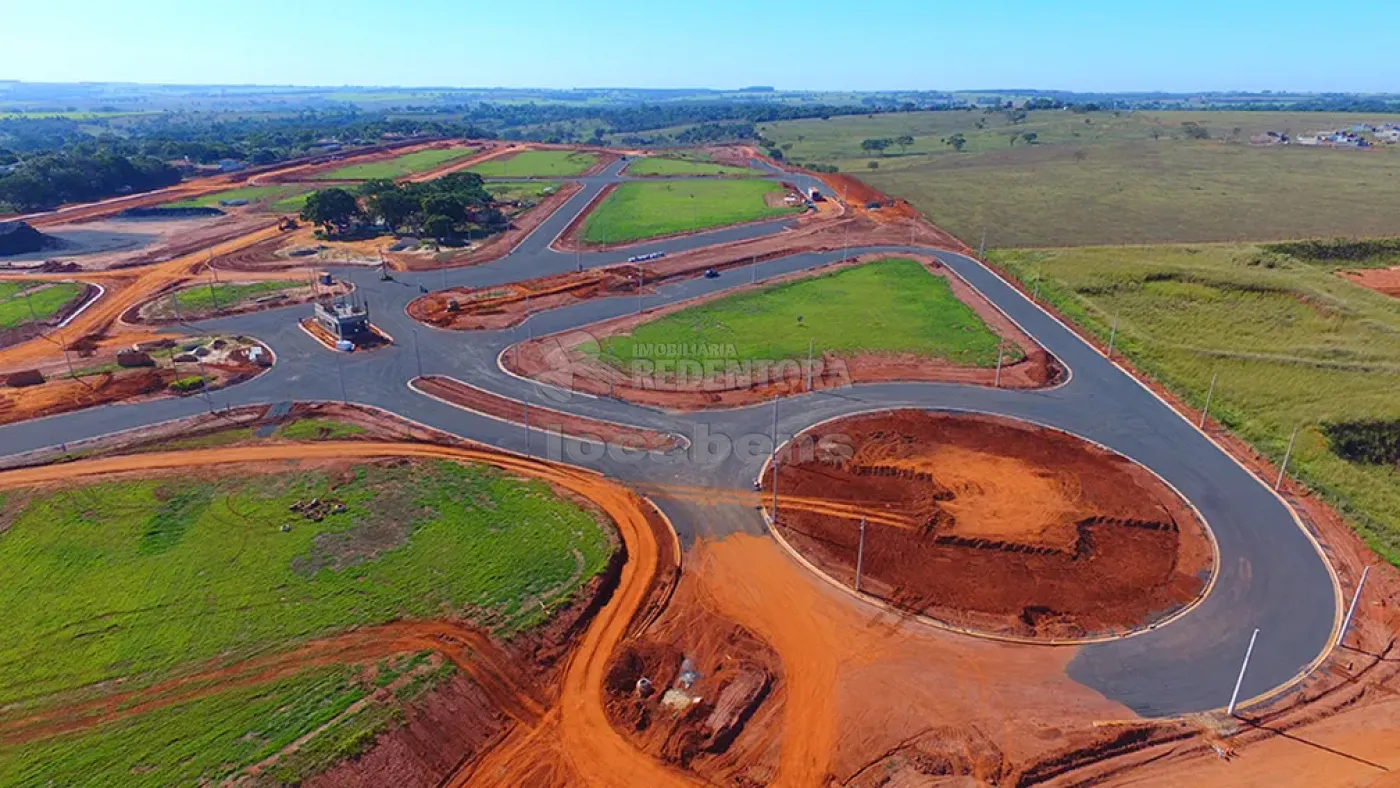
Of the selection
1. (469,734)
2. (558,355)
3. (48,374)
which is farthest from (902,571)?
(48,374)

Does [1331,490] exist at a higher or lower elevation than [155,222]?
lower

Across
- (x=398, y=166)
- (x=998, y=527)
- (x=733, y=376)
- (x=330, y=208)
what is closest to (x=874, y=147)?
(x=398, y=166)

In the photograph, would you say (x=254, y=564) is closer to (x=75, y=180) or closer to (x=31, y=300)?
(x=31, y=300)

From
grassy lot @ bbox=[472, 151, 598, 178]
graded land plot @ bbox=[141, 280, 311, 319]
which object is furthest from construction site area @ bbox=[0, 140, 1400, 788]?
grassy lot @ bbox=[472, 151, 598, 178]

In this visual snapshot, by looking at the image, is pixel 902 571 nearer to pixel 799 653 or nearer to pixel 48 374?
pixel 799 653

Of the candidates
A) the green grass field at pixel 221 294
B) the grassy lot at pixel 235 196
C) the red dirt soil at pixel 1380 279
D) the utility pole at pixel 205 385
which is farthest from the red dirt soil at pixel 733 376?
the grassy lot at pixel 235 196
